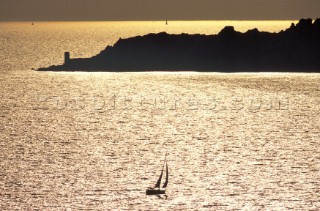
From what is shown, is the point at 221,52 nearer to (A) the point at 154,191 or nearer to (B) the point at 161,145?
(B) the point at 161,145

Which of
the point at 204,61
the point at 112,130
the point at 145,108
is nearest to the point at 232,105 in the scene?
the point at 145,108

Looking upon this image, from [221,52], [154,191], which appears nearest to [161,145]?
[154,191]

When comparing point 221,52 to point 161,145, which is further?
point 221,52

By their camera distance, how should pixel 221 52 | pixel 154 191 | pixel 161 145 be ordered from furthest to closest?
pixel 221 52, pixel 161 145, pixel 154 191

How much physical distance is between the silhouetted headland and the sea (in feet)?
44.2

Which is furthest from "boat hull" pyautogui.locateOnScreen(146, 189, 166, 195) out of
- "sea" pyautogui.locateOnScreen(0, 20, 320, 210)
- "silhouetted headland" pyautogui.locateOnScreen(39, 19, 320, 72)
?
"silhouetted headland" pyautogui.locateOnScreen(39, 19, 320, 72)

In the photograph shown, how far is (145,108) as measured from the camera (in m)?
112

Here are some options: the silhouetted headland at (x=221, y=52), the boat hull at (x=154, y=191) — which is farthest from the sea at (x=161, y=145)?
→ the silhouetted headland at (x=221, y=52)

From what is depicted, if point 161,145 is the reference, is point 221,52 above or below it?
above

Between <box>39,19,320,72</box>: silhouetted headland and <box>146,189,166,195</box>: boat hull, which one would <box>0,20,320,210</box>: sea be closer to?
<box>146,189,166,195</box>: boat hull

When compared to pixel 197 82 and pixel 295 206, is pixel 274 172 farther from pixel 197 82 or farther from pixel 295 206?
pixel 197 82

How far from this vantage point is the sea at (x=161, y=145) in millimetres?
49531

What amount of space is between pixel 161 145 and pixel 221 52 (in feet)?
295

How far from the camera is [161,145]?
74000 millimetres
